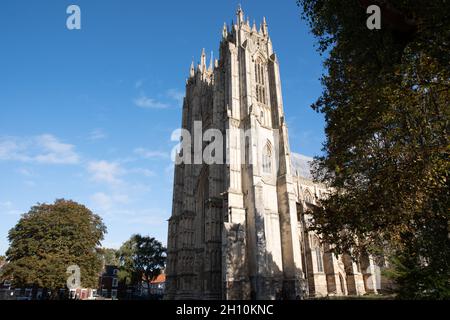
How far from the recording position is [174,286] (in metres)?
35.7

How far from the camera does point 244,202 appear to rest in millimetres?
29266

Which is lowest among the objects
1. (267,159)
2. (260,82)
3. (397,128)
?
(397,128)

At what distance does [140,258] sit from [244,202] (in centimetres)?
2944

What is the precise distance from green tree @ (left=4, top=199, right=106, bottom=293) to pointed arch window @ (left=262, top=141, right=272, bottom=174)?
21.3 metres

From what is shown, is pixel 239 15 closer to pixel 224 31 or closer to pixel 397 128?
pixel 224 31

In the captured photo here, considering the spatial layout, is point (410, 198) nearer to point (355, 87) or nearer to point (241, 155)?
point (355, 87)

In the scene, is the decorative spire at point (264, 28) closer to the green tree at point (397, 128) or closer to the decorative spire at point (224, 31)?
the decorative spire at point (224, 31)

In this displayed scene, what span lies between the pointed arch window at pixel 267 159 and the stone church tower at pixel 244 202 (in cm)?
12

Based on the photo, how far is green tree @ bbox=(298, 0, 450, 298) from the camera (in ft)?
26.2

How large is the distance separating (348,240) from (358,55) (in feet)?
24.4

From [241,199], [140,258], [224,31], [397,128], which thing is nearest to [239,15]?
[224,31]

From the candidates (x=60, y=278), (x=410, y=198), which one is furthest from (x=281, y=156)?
(x=60, y=278)

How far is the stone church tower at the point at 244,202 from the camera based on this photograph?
26797 millimetres

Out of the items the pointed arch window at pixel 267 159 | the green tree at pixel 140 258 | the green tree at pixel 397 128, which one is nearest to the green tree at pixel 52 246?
the green tree at pixel 140 258
